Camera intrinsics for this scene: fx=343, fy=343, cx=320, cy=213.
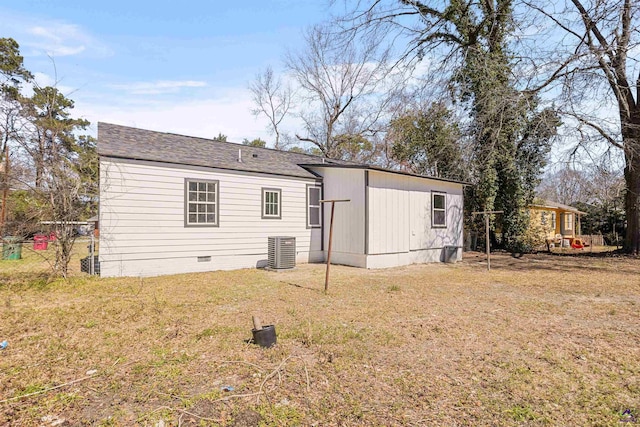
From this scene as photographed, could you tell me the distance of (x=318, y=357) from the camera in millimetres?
3672

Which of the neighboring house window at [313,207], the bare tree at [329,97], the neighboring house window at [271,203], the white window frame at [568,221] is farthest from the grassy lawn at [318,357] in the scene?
the white window frame at [568,221]

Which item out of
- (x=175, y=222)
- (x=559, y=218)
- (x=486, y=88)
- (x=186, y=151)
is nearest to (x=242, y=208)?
(x=175, y=222)

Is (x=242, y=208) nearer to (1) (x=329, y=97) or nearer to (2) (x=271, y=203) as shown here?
(2) (x=271, y=203)

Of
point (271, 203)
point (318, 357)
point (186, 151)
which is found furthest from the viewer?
point (271, 203)

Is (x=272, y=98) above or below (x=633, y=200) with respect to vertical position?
above

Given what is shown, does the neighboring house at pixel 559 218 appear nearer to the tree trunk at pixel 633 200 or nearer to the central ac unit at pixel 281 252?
the tree trunk at pixel 633 200

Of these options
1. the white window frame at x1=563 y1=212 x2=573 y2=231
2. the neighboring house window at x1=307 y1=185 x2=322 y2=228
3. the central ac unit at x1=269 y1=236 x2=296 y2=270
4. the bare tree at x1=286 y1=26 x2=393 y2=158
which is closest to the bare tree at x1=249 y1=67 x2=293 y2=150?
the bare tree at x1=286 y1=26 x2=393 y2=158

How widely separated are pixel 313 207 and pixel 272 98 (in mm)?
18943

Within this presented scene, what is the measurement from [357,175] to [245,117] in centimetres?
2050

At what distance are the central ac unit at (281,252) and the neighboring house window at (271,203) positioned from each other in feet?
3.78

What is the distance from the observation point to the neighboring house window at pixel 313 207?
11.8 metres

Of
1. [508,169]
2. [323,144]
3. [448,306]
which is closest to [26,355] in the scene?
[448,306]

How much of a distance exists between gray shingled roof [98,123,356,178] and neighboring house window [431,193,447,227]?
460 centimetres

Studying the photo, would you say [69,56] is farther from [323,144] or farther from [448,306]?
[323,144]
